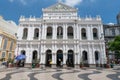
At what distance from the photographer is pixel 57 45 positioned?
2966 cm

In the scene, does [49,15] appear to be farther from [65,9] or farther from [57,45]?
[57,45]

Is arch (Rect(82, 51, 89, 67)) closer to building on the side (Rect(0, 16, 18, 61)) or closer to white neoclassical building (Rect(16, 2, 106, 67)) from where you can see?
white neoclassical building (Rect(16, 2, 106, 67))

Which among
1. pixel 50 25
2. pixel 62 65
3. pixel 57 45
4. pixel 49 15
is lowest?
pixel 62 65

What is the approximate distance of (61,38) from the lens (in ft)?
99.0

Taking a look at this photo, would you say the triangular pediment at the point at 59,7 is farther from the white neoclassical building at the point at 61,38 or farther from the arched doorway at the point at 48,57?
the arched doorway at the point at 48,57

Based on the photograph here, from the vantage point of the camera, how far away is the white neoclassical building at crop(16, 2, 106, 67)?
29.5m

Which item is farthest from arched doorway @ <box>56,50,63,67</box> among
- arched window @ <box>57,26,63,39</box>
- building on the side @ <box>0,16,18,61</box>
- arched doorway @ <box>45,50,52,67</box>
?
building on the side @ <box>0,16,18,61</box>

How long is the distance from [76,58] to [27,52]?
11.0 metres

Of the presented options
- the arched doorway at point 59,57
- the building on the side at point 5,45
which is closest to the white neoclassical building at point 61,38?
the arched doorway at point 59,57

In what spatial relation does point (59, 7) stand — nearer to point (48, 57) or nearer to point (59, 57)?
point (59, 57)

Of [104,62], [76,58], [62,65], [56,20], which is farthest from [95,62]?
[56,20]

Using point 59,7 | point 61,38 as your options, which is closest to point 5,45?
point 61,38

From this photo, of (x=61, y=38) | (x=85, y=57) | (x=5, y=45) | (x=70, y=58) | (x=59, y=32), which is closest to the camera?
(x=61, y=38)

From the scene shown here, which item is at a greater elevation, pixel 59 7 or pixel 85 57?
pixel 59 7
